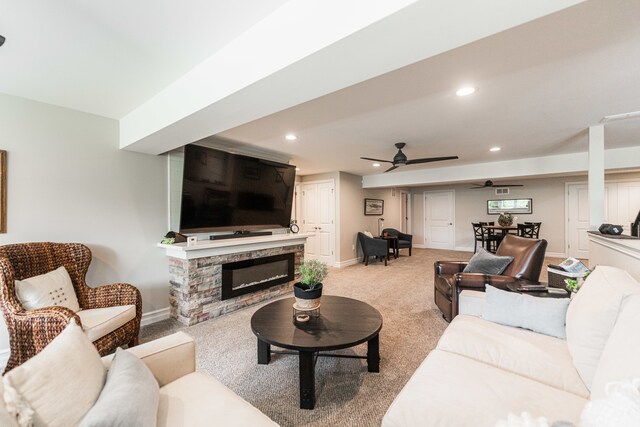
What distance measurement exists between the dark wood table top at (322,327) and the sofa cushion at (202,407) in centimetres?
57

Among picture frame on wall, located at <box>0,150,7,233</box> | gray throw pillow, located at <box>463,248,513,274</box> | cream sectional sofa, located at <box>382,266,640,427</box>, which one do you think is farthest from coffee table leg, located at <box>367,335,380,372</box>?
picture frame on wall, located at <box>0,150,7,233</box>

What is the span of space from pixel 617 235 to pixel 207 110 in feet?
13.0

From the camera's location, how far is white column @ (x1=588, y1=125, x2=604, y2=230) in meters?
3.09

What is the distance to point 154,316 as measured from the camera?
3.12 meters

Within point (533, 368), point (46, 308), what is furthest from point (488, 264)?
point (46, 308)

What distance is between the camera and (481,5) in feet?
3.08

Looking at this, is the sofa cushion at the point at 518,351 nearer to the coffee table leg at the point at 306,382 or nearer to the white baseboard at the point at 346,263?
the coffee table leg at the point at 306,382

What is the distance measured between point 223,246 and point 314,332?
1.82 m

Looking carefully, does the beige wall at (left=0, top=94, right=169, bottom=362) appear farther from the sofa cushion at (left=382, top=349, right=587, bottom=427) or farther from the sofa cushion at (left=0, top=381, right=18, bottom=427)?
the sofa cushion at (left=382, top=349, right=587, bottom=427)

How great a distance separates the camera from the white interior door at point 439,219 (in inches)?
326

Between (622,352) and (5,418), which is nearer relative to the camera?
(5,418)

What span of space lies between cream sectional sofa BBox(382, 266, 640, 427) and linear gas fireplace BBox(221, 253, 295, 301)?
8.40 feet

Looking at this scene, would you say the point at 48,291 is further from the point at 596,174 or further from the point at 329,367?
the point at 596,174

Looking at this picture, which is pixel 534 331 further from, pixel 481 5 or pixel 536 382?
pixel 481 5
